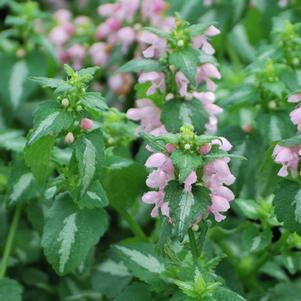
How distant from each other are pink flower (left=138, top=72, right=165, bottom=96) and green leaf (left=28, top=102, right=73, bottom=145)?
27cm

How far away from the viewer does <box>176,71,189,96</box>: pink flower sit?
1.80 m

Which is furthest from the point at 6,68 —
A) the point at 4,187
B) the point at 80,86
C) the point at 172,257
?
the point at 172,257

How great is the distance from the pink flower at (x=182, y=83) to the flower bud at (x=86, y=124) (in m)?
0.28

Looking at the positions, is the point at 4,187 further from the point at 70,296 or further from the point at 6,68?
the point at 6,68

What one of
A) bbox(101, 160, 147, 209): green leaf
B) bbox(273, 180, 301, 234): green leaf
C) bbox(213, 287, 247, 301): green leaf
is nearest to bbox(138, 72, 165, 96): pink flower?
bbox(101, 160, 147, 209): green leaf

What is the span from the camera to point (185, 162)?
1.44 metres

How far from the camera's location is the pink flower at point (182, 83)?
1.80 metres

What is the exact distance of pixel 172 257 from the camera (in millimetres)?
1653

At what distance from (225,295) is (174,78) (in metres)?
0.56

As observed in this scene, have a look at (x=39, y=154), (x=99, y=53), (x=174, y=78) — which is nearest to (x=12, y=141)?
(x=39, y=154)

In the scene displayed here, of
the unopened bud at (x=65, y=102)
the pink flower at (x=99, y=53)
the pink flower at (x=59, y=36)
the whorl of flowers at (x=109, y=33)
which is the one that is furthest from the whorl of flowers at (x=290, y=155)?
the pink flower at (x=59, y=36)

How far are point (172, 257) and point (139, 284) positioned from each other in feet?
0.45

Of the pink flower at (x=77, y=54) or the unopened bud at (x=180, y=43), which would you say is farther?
the pink flower at (x=77, y=54)

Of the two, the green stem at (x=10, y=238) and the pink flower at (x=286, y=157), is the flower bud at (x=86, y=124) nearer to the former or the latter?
the pink flower at (x=286, y=157)
